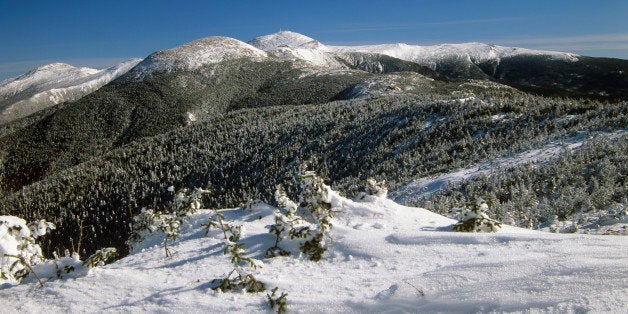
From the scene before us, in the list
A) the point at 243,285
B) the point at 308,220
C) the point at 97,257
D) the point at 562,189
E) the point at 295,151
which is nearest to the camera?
the point at 243,285

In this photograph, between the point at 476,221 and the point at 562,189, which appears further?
the point at 562,189

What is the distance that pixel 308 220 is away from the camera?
28.7 ft

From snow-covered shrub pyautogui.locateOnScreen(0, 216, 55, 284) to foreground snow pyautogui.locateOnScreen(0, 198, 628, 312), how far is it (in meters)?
0.30

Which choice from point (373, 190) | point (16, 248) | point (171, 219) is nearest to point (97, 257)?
point (16, 248)

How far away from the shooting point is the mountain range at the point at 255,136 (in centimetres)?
2648

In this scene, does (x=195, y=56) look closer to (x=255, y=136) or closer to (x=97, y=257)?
(x=255, y=136)

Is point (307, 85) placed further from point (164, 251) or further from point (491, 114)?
point (164, 251)

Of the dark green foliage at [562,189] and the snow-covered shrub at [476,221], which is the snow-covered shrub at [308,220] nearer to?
the snow-covered shrub at [476,221]

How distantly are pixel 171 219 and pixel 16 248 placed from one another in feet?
9.31

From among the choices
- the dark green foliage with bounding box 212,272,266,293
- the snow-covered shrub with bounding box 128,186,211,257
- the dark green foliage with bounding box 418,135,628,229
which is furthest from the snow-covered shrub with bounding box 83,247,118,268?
the dark green foliage with bounding box 418,135,628,229

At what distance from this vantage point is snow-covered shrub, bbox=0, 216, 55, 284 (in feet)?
19.6

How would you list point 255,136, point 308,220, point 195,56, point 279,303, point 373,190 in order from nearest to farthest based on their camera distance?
point 279,303 → point 308,220 → point 373,190 → point 255,136 → point 195,56

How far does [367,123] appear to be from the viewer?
46344mm

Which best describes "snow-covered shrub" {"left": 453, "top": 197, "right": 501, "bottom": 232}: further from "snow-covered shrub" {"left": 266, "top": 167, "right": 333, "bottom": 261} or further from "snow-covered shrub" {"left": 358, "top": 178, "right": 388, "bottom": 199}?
"snow-covered shrub" {"left": 266, "top": 167, "right": 333, "bottom": 261}
